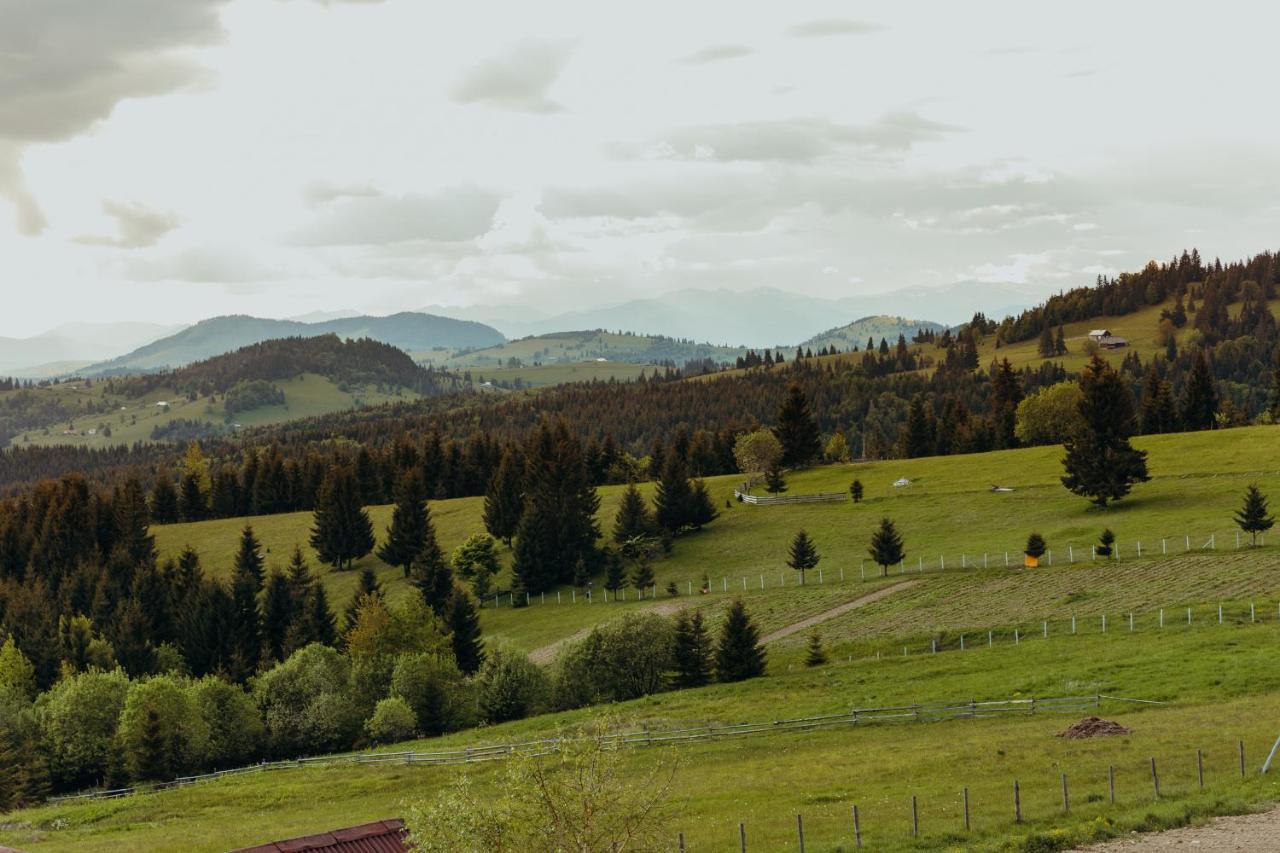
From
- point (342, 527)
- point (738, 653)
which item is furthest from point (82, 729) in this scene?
point (342, 527)

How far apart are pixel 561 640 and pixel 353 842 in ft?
199

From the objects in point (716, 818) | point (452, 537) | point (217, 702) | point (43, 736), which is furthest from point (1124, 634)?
point (452, 537)

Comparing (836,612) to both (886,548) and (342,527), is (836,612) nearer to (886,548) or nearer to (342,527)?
(886,548)

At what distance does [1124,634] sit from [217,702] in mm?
57761

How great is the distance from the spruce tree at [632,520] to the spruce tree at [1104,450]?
43.4 metres

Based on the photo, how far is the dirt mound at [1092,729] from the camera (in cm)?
4619

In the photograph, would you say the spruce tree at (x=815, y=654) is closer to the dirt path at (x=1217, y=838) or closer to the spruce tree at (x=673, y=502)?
the dirt path at (x=1217, y=838)

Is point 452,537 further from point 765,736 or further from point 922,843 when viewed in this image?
point 922,843

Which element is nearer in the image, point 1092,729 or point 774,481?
point 1092,729

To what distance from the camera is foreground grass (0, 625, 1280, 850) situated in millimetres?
36312

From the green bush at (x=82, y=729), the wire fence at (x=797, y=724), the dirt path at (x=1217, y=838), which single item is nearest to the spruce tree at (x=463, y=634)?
the green bush at (x=82, y=729)

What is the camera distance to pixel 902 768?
4506cm

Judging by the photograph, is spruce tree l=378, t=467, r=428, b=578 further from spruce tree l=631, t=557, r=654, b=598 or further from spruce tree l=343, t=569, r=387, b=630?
spruce tree l=631, t=557, r=654, b=598

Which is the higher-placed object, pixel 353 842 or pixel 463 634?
pixel 353 842
